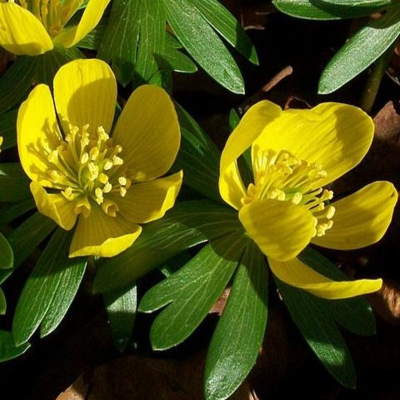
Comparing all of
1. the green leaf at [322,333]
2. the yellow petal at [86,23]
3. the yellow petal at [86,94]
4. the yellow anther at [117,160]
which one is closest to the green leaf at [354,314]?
the green leaf at [322,333]

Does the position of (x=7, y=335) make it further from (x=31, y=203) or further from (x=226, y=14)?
(x=226, y=14)

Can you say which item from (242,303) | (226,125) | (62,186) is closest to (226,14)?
(226,125)

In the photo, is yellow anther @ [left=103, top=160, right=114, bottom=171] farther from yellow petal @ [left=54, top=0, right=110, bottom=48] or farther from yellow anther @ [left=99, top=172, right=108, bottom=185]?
yellow petal @ [left=54, top=0, right=110, bottom=48]

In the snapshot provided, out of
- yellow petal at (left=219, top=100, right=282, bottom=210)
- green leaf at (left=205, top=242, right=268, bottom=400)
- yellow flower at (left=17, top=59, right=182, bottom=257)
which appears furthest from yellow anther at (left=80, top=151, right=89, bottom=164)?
green leaf at (left=205, top=242, right=268, bottom=400)

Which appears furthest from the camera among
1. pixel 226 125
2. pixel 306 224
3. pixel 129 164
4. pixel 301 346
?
pixel 226 125

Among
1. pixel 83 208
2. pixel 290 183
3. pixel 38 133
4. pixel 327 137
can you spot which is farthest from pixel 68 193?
pixel 327 137
